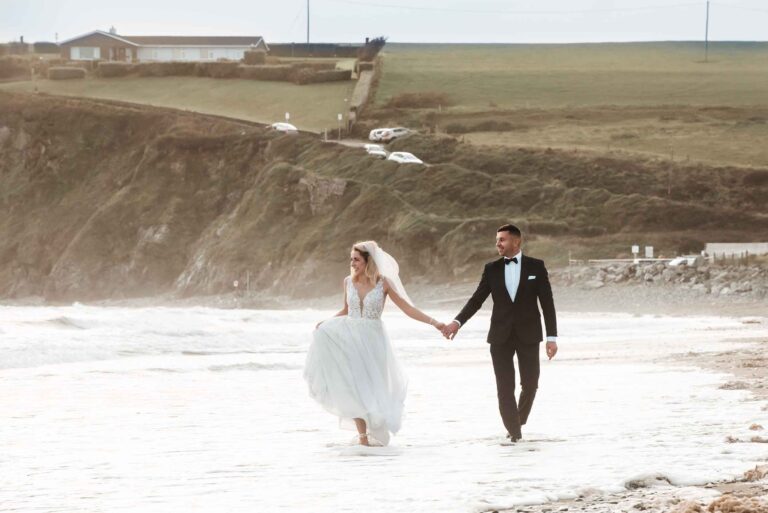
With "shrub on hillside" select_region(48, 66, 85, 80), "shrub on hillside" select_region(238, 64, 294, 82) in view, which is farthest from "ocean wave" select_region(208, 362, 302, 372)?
"shrub on hillside" select_region(48, 66, 85, 80)

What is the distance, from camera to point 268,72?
343 ft

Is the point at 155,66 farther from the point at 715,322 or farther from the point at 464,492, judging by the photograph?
the point at 464,492

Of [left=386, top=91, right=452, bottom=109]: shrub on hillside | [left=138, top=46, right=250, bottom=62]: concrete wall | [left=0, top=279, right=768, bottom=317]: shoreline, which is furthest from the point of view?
[left=138, top=46, right=250, bottom=62]: concrete wall

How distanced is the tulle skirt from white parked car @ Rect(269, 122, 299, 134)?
73641 millimetres

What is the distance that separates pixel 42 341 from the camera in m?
30.7

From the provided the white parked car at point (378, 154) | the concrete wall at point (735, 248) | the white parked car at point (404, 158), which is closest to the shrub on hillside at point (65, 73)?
the white parked car at point (378, 154)

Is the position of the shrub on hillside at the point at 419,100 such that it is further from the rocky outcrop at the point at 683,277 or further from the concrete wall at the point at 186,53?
the rocky outcrop at the point at 683,277

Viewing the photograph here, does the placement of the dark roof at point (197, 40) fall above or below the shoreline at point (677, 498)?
above

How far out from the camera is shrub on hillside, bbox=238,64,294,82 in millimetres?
103188

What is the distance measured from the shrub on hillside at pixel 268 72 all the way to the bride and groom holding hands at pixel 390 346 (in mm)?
90601

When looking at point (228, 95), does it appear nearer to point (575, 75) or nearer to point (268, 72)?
point (268, 72)

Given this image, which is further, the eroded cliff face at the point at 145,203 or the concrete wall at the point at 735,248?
the eroded cliff face at the point at 145,203

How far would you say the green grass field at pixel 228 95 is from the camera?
9206cm

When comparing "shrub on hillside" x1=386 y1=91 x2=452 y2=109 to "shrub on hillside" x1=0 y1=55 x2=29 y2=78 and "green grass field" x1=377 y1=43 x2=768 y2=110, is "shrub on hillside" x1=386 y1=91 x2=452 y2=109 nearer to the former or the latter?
"green grass field" x1=377 y1=43 x2=768 y2=110
